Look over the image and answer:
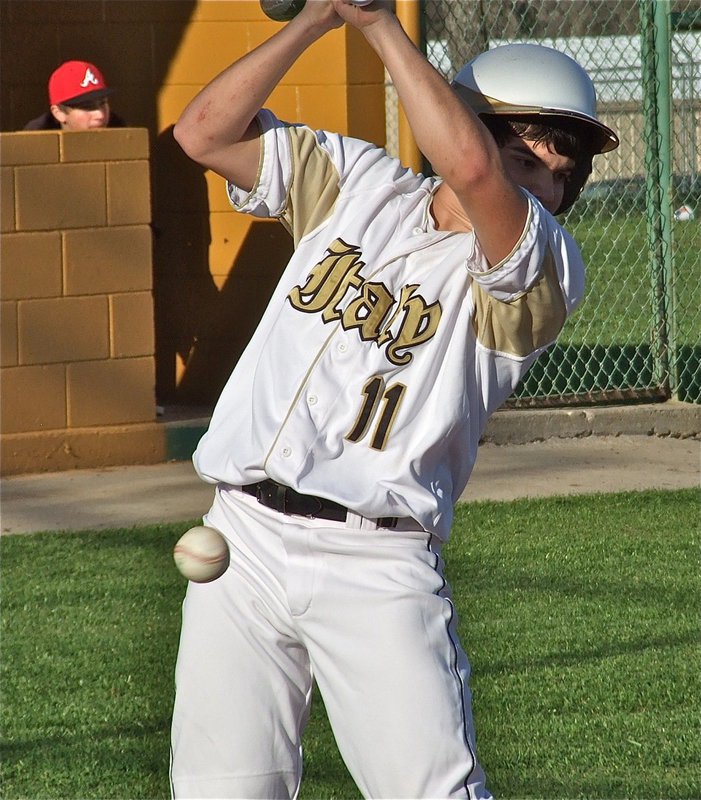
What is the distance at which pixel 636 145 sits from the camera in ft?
29.5

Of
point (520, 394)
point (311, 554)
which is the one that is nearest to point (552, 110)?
point (311, 554)

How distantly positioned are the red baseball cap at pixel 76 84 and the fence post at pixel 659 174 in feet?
10.8

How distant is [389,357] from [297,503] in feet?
1.10

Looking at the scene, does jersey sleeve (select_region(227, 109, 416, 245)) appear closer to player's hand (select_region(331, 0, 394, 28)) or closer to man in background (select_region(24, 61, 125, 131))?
player's hand (select_region(331, 0, 394, 28))

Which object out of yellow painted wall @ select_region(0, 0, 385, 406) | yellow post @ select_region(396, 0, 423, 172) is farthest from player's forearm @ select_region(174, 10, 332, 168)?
yellow painted wall @ select_region(0, 0, 385, 406)

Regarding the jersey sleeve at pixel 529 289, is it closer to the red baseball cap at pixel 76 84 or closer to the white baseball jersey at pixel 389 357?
the white baseball jersey at pixel 389 357

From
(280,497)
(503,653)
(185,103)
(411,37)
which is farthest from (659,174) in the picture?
(280,497)

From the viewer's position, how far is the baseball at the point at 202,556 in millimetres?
2703

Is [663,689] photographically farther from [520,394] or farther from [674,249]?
[674,249]

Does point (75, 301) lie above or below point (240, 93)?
below

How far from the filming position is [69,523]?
6555mm

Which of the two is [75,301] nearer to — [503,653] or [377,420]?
[503,653]

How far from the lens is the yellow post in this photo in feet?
26.3

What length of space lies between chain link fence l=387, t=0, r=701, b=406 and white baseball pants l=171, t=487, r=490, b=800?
5.65 metres
